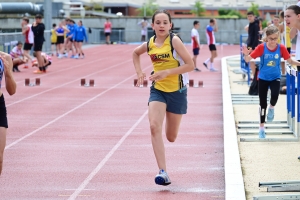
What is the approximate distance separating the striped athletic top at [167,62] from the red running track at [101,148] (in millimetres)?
1050

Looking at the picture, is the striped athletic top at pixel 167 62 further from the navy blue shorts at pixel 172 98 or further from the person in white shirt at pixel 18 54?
the person in white shirt at pixel 18 54

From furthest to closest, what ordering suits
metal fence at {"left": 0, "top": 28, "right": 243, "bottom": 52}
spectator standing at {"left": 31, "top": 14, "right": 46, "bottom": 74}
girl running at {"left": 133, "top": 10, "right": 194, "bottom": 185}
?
metal fence at {"left": 0, "top": 28, "right": 243, "bottom": 52}, spectator standing at {"left": 31, "top": 14, "right": 46, "bottom": 74}, girl running at {"left": 133, "top": 10, "right": 194, "bottom": 185}

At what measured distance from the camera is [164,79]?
28.8 ft

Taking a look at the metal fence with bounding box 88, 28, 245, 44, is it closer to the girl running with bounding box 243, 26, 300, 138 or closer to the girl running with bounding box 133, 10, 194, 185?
the girl running with bounding box 243, 26, 300, 138

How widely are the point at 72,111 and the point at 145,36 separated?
40.5 m

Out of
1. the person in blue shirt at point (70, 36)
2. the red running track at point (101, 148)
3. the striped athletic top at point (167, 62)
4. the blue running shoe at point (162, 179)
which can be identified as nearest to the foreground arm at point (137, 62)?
the striped athletic top at point (167, 62)

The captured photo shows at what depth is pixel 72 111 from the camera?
16.6m

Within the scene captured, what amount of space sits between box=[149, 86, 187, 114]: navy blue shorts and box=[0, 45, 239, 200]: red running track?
2.66 feet

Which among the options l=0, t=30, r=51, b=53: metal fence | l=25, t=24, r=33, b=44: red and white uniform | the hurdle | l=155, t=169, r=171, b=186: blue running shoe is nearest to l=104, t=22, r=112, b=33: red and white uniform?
l=0, t=30, r=51, b=53: metal fence

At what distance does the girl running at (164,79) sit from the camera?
858 centimetres

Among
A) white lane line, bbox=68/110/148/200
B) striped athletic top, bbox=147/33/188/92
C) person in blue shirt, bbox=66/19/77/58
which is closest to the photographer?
white lane line, bbox=68/110/148/200

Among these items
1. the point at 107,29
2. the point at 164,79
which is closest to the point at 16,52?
the point at 164,79

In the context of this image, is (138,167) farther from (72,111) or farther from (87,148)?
(72,111)

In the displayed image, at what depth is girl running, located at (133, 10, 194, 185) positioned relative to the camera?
8578 millimetres
